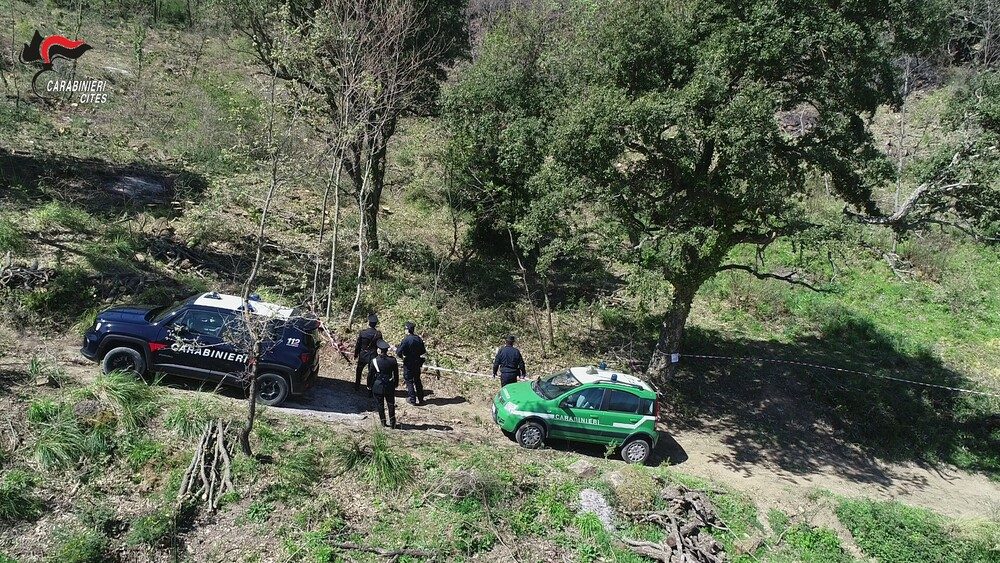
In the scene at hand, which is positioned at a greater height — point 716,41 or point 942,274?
point 716,41

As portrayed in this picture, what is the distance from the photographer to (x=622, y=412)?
1177 cm

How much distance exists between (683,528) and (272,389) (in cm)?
737

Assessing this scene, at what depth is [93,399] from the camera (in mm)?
9594

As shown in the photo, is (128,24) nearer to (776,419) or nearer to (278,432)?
Result: (278,432)

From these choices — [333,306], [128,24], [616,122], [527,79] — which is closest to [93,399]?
[333,306]

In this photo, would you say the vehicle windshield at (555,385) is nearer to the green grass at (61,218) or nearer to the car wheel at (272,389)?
the car wheel at (272,389)

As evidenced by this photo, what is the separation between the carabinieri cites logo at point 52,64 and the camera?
2267cm

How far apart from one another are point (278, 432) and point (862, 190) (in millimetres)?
12191

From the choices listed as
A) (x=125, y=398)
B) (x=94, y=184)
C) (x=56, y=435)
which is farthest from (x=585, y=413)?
(x=94, y=184)

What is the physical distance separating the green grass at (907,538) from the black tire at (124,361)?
1259 cm

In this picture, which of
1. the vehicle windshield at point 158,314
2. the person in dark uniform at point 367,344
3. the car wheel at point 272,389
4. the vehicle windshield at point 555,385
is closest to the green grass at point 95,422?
the vehicle windshield at point 158,314

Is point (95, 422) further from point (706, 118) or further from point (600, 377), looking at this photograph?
point (706, 118)

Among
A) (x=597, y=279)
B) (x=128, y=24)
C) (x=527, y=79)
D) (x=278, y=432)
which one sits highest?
(x=128, y=24)

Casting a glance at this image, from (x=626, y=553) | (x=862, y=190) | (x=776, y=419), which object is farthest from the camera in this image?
(x=776, y=419)
